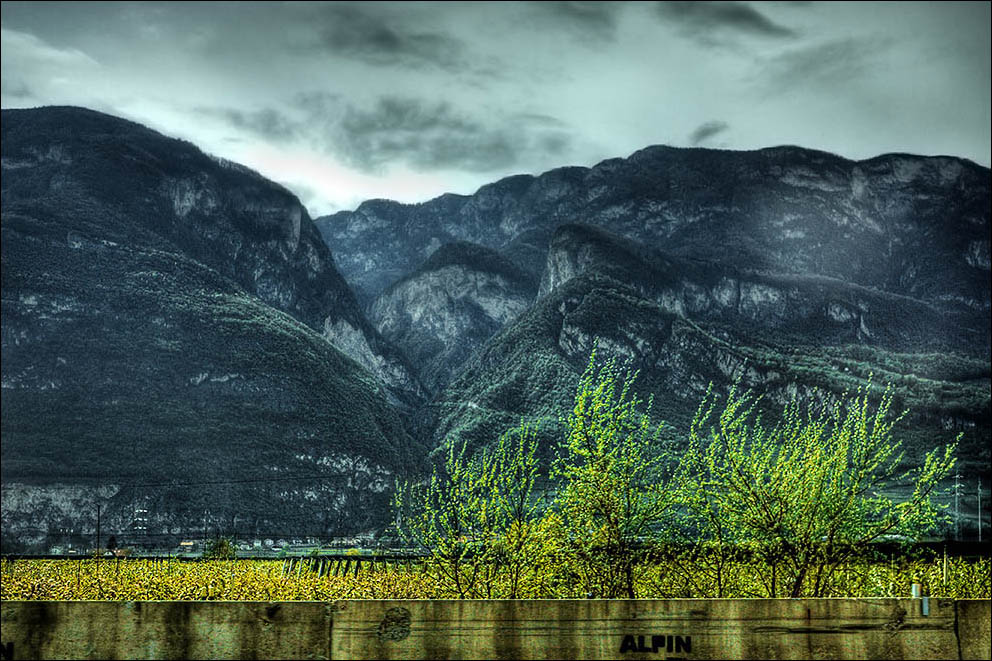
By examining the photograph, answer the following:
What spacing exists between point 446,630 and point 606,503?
16.2 metres

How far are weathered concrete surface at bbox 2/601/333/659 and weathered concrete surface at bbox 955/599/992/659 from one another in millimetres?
7782

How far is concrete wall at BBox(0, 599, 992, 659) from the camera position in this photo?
1216 centimetres

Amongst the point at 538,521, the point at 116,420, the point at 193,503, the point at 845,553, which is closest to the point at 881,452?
the point at 845,553

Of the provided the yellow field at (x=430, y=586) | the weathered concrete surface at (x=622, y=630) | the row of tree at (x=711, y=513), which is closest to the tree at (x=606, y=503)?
the row of tree at (x=711, y=513)

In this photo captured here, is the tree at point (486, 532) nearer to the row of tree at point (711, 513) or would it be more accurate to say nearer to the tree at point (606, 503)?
the row of tree at point (711, 513)

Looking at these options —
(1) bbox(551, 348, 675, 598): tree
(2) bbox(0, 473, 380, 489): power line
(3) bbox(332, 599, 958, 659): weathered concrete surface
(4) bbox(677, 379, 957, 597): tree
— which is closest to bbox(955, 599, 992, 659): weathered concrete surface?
(3) bbox(332, 599, 958, 659): weathered concrete surface

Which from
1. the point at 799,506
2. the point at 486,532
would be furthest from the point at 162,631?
the point at 486,532

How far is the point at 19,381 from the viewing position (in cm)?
18100

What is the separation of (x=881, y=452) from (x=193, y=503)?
14748cm

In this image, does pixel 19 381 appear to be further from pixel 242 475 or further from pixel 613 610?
pixel 613 610

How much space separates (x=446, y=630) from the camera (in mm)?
12289

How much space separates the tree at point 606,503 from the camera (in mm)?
28000

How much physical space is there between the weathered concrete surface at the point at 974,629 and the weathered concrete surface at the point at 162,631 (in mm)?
7782

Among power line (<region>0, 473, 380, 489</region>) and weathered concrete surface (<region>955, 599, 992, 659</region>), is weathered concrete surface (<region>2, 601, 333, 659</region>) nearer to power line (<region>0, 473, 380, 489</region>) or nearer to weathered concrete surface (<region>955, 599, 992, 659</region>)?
weathered concrete surface (<region>955, 599, 992, 659</region>)
